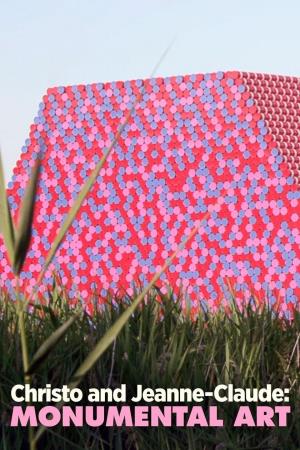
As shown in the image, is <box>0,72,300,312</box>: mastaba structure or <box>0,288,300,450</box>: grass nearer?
<box>0,288,300,450</box>: grass

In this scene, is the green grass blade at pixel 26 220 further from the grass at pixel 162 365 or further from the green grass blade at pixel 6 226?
the grass at pixel 162 365

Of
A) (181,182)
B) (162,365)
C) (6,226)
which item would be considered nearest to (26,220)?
(6,226)

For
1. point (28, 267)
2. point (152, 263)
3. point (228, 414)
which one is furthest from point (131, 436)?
point (28, 267)

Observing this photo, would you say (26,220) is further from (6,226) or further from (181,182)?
(181,182)

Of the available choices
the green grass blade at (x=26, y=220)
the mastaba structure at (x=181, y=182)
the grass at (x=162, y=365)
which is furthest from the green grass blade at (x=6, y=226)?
the mastaba structure at (x=181, y=182)

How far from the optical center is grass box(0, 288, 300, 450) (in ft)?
19.1

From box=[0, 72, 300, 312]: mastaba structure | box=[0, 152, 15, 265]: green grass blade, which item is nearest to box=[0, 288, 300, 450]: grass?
box=[0, 152, 15, 265]: green grass blade

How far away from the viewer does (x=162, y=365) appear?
618cm

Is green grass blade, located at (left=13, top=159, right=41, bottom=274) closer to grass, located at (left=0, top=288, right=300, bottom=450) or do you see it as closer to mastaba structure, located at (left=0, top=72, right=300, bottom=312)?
grass, located at (left=0, top=288, right=300, bottom=450)

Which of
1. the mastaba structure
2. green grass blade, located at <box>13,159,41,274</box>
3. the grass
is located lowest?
green grass blade, located at <box>13,159,41,274</box>

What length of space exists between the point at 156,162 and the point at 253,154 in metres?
2.46

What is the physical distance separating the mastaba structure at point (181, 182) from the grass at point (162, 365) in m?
12.6

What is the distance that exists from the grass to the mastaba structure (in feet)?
41.3

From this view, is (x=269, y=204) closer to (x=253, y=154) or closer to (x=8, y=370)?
(x=253, y=154)
